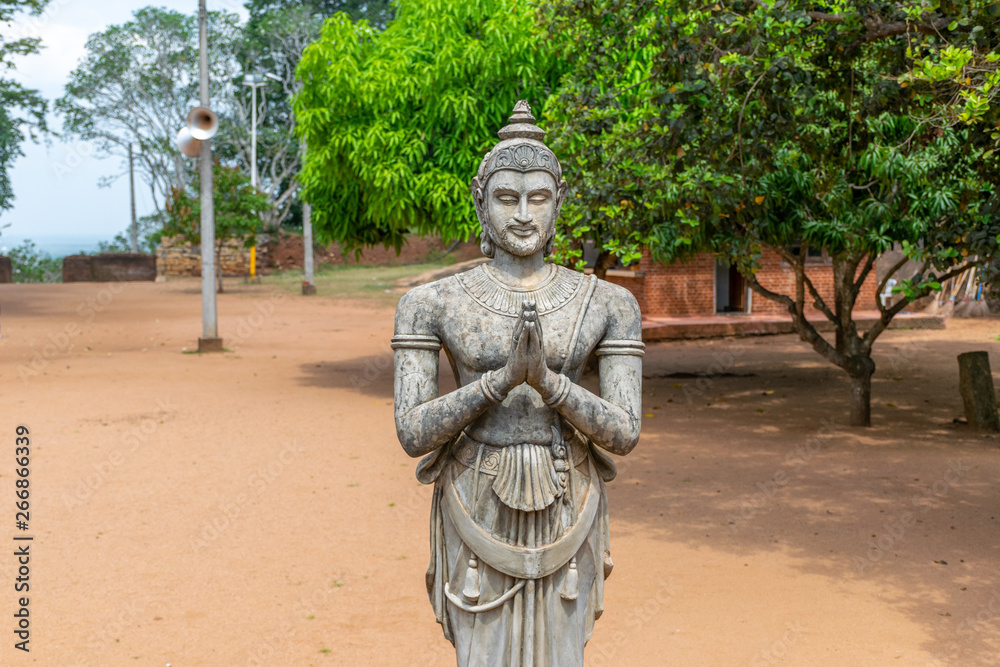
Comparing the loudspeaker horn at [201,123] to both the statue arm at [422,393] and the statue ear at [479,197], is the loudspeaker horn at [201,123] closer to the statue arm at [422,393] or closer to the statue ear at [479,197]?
the statue ear at [479,197]

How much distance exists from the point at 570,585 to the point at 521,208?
1345 millimetres

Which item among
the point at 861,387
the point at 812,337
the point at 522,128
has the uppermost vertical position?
the point at 522,128

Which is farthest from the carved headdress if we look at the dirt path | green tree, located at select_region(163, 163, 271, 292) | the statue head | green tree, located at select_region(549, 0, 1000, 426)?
green tree, located at select_region(163, 163, 271, 292)

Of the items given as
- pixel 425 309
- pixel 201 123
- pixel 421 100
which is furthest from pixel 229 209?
pixel 425 309

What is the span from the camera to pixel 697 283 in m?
21.4

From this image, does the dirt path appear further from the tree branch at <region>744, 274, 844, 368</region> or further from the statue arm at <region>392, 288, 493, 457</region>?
the statue arm at <region>392, 288, 493, 457</region>

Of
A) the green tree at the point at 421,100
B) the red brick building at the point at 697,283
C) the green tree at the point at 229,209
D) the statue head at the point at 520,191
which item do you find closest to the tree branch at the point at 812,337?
the green tree at the point at 421,100

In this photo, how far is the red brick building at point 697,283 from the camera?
20.9 meters

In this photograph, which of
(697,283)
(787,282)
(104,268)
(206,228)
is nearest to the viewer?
(206,228)

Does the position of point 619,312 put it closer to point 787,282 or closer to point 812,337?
point 812,337

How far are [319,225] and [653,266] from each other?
9.28 m

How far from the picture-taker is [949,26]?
676 cm

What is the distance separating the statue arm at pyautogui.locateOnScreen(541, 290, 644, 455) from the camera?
310 cm

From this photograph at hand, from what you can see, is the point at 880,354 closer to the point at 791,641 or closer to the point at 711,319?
the point at 711,319
